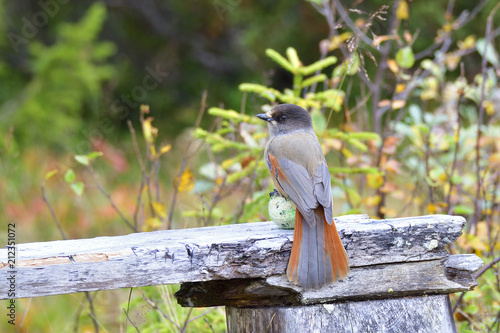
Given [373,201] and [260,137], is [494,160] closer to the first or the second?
[373,201]

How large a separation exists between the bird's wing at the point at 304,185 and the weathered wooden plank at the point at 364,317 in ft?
1.09

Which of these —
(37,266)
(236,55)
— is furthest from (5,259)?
(236,55)

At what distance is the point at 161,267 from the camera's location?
6.95ft

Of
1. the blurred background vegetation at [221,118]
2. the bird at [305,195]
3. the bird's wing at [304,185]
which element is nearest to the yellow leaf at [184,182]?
the blurred background vegetation at [221,118]

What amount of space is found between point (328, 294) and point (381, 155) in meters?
2.18

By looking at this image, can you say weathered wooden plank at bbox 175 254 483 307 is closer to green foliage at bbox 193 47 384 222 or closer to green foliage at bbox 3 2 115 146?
green foliage at bbox 193 47 384 222

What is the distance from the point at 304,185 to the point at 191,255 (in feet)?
2.06

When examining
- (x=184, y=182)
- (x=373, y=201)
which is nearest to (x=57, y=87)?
(x=184, y=182)

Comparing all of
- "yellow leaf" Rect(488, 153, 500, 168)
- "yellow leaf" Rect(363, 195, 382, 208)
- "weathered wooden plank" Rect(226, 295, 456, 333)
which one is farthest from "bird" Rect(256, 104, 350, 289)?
"yellow leaf" Rect(488, 153, 500, 168)

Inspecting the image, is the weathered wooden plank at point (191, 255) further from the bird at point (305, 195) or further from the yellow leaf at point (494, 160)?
the yellow leaf at point (494, 160)

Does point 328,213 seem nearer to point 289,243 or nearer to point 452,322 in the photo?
point 289,243

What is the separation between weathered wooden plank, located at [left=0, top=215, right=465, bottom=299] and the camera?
2.02 metres

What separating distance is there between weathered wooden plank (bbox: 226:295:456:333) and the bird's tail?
14cm

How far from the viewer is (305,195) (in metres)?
2.47
